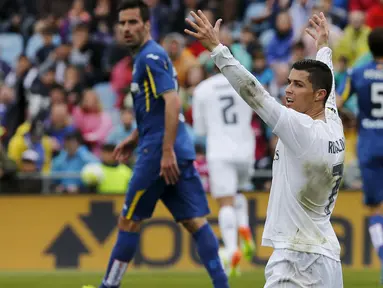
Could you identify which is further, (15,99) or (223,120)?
(15,99)

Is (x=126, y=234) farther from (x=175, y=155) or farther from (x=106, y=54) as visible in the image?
(x=106, y=54)

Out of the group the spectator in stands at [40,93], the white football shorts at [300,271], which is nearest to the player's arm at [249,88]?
the white football shorts at [300,271]

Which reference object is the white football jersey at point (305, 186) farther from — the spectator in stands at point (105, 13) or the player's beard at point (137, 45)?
the spectator in stands at point (105, 13)

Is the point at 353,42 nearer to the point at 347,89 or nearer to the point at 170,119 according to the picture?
the point at 347,89

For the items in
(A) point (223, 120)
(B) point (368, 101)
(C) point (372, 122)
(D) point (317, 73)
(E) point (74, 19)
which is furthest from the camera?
(E) point (74, 19)

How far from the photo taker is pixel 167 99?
29.1ft

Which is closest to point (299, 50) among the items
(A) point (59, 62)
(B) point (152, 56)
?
(A) point (59, 62)

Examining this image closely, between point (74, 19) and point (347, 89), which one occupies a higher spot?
point (74, 19)

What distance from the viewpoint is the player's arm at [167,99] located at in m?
8.78

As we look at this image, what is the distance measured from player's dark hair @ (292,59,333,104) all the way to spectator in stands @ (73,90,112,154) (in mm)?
10706

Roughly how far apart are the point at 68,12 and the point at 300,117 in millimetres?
15161

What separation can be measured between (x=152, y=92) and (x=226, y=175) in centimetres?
402

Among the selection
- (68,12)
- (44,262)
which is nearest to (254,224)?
(44,262)

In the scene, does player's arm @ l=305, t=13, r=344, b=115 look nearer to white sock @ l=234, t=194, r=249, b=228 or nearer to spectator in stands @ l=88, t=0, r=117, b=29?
white sock @ l=234, t=194, r=249, b=228
